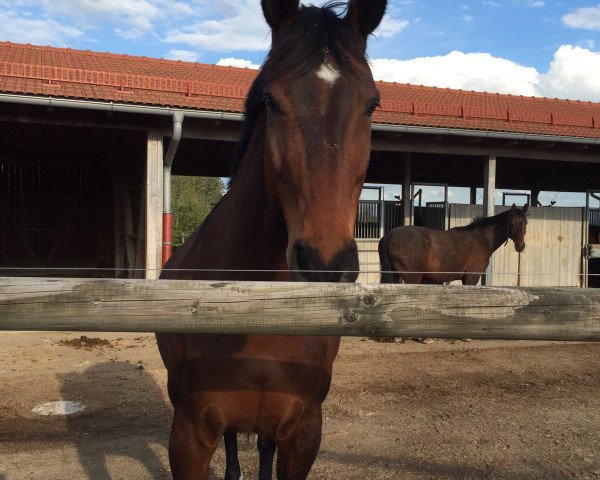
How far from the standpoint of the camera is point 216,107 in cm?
780

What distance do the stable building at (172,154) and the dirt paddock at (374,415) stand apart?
6.28 feet

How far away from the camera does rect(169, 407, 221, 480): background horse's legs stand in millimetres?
2023

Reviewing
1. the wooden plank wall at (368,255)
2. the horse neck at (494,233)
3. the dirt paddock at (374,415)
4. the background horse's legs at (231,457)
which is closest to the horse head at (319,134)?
the background horse's legs at (231,457)

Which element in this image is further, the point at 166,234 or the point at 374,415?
the point at 166,234

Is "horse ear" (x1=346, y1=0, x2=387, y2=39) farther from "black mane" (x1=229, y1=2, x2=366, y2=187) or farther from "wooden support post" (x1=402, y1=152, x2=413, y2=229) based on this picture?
"wooden support post" (x1=402, y1=152, x2=413, y2=229)

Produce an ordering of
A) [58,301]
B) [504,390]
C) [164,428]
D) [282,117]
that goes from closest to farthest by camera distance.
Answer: [58,301] → [282,117] → [164,428] → [504,390]

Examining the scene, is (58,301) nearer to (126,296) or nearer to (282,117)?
(126,296)

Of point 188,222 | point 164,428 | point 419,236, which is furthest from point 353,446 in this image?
point 188,222

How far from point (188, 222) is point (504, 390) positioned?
25.3 m

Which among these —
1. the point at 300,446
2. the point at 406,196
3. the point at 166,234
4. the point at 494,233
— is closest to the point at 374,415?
the point at 300,446

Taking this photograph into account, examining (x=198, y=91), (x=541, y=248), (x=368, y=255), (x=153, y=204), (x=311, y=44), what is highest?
(x=198, y=91)

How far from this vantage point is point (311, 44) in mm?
1548

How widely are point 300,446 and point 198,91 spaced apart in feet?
23.4

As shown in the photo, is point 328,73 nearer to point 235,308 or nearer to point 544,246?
point 235,308
